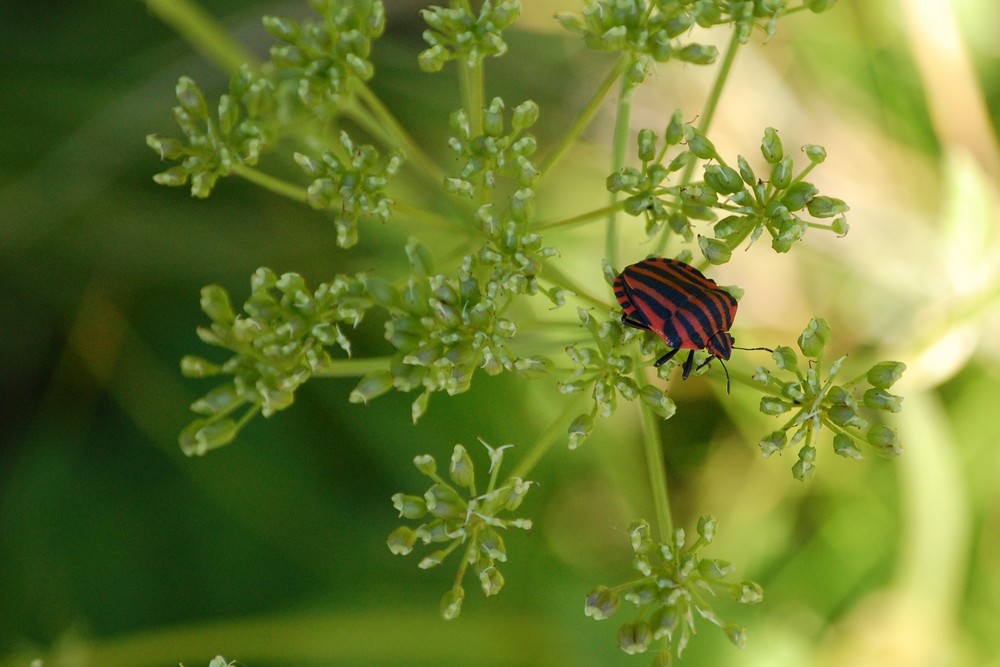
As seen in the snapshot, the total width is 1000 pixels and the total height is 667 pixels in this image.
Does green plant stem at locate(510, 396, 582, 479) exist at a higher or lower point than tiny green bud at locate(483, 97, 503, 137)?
lower

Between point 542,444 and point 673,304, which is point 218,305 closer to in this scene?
point 542,444

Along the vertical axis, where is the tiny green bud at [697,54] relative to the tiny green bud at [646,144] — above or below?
above

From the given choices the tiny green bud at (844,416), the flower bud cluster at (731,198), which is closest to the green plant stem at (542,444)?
Answer: the flower bud cluster at (731,198)

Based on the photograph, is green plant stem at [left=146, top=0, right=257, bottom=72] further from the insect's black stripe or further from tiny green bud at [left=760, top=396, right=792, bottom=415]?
tiny green bud at [left=760, top=396, right=792, bottom=415]

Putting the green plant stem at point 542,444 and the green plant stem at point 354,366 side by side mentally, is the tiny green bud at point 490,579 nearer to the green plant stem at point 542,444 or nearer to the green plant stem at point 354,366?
the green plant stem at point 542,444

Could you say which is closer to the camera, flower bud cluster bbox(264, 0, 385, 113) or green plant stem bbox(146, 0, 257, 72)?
flower bud cluster bbox(264, 0, 385, 113)

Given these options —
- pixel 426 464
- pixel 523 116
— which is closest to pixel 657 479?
pixel 426 464

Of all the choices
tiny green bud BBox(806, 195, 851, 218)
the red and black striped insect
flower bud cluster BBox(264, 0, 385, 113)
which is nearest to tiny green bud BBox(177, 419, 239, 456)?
flower bud cluster BBox(264, 0, 385, 113)
